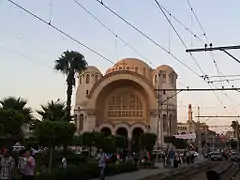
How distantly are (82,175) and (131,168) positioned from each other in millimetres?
9676

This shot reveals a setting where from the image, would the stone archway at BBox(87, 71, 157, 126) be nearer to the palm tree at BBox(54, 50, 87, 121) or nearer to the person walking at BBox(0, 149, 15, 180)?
the palm tree at BBox(54, 50, 87, 121)

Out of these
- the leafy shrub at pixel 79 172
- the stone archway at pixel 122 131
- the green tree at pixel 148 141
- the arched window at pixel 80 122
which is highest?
the arched window at pixel 80 122

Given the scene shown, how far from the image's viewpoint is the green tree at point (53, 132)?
2273cm

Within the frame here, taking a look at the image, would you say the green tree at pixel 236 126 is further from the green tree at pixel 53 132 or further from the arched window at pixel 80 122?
the green tree at pixel 53 132

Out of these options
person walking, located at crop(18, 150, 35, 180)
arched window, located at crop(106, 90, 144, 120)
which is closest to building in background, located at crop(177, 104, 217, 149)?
arched window, located at crop(106, 90, 144, 120)

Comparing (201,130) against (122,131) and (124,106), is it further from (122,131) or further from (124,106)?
(122,131)

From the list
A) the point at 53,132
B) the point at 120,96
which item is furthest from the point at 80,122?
the point at 53,132

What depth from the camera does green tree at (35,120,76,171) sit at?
22734mm

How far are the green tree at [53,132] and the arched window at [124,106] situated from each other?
65408mm

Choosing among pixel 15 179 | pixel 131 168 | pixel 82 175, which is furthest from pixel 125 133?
pixel 15 179

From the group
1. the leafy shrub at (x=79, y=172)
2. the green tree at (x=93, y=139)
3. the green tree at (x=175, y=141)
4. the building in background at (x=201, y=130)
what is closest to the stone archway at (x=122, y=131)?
the green tree at (x=175, y=141)

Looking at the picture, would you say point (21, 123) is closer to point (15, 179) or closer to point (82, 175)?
point (82, 175)

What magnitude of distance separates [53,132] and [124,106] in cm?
6709

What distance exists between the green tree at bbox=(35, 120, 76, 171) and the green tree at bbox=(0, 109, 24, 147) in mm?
3342
